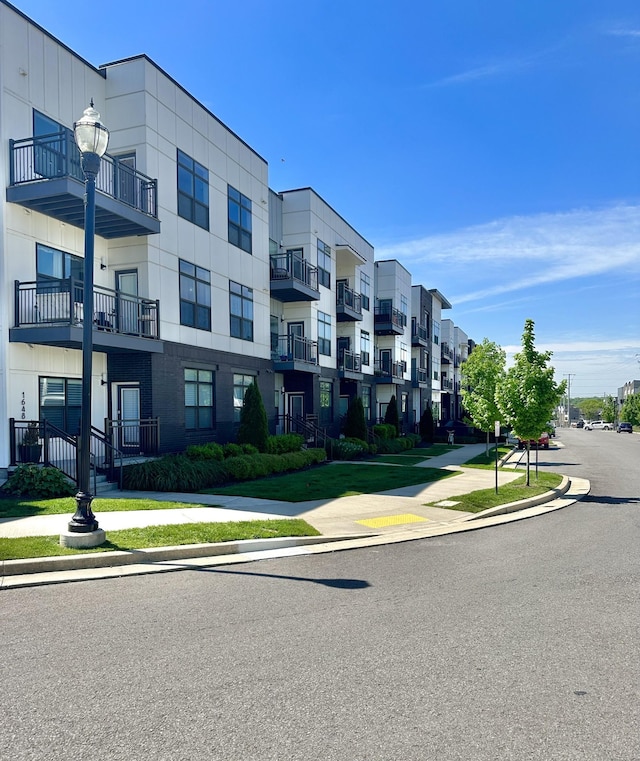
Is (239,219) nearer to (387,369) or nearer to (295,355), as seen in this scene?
(295,355)

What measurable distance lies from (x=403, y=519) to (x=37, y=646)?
7842mm

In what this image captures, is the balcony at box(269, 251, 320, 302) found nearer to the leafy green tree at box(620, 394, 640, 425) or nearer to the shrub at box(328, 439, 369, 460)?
the shrub at box(328, 439, 369, 460)

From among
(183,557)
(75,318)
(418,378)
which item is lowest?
(183,557)

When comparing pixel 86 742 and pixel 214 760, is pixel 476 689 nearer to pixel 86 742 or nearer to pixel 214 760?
pixel 214 760

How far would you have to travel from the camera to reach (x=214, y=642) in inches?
204

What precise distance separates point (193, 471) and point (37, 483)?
3.96 m

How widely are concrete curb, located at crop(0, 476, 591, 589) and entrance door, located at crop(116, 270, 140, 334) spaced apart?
9.28 meters

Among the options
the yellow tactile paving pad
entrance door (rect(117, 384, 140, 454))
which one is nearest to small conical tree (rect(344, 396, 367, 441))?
entrance door (rect(117, 384, 140, 454))

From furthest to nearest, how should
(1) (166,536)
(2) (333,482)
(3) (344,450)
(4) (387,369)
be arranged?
(4) (387,369), (3) (344,450), (2) (333,482), (1) (166,536)

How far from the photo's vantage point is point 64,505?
1157 centimetres

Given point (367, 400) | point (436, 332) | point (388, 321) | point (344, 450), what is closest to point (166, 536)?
point (344, 450)

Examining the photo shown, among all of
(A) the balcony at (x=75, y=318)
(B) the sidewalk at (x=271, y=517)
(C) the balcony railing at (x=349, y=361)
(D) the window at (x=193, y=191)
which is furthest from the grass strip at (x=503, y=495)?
(C) the balcony railing at (x=349, y=361)

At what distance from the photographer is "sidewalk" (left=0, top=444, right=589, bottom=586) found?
7.58 metres

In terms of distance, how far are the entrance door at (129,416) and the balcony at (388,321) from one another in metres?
25.1
